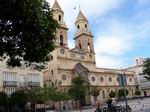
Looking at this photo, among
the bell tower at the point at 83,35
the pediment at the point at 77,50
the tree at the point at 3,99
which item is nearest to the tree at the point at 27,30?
the tree at the point at 3,99

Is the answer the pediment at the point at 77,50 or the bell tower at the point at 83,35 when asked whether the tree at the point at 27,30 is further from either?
the bell tower at the point at 83,35

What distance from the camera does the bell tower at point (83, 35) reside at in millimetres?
73312

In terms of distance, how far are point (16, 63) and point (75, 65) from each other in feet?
174

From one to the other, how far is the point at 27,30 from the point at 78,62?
56.4 meters

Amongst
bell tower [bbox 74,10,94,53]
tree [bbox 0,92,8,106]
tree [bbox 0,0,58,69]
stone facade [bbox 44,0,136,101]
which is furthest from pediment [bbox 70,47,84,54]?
tree [bbox 0,0,58,69]

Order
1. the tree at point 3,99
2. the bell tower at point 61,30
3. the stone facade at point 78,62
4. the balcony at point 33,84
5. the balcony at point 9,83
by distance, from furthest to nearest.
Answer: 1. the bell tower at point 61,30
2. the stone facade at point 78,62
3. the balcony at point 33,84
4. the balcony at point 9,83
5. the tree at point 3,99

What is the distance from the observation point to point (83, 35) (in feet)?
240

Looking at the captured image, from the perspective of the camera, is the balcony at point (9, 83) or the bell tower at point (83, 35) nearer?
the balcony at point (9, 83)

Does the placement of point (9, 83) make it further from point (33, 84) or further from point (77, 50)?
point (77, 50)

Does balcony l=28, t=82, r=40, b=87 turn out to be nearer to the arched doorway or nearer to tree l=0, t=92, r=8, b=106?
tree l=0, t=92, r=8, b=106

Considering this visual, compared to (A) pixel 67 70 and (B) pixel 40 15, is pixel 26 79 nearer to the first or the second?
(A) pixel 67 70

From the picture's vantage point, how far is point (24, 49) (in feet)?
43.1

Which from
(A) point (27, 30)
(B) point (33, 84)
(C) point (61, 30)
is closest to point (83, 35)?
(C) point (61, 30)

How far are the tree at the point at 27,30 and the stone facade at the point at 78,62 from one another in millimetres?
44649
